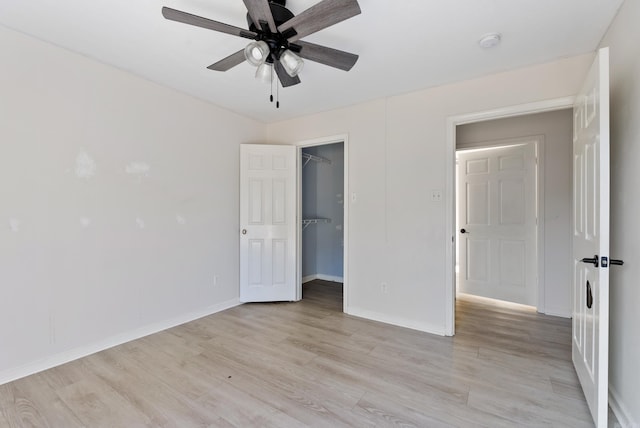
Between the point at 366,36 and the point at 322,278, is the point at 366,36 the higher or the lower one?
the higher one

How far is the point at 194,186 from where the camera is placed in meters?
3.15

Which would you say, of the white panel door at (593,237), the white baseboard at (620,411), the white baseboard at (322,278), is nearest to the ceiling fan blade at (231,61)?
the white panel door at (593,237)

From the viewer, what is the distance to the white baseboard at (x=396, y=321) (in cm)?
280

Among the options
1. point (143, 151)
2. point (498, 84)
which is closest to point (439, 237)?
point (498, 84)

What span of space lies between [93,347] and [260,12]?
2.85 m

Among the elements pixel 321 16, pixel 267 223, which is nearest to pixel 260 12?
pixel 321 16

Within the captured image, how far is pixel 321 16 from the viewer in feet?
4.58

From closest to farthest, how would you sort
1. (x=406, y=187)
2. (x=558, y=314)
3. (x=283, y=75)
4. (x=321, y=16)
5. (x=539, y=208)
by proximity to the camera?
1. (x=321, y=16)
2. (x=283, y=75)
3. (x=406, y=187)
4. (x=558, y=314)
5. (x=539, y=208)

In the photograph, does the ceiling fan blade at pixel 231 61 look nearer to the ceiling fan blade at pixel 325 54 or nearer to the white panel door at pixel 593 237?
the ceiling fan blade at pixel 325 54

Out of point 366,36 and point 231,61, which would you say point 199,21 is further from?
point 366,36

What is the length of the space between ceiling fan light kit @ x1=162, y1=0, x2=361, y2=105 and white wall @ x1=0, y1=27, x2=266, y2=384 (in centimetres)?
132

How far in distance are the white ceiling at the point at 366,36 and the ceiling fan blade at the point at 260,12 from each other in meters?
0.30

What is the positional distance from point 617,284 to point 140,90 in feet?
13.1

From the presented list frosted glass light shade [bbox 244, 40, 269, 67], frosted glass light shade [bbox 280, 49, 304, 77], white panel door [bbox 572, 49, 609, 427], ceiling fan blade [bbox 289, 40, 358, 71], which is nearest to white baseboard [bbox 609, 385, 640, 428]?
white panel door [bbox 572, 49, 609, 427]
